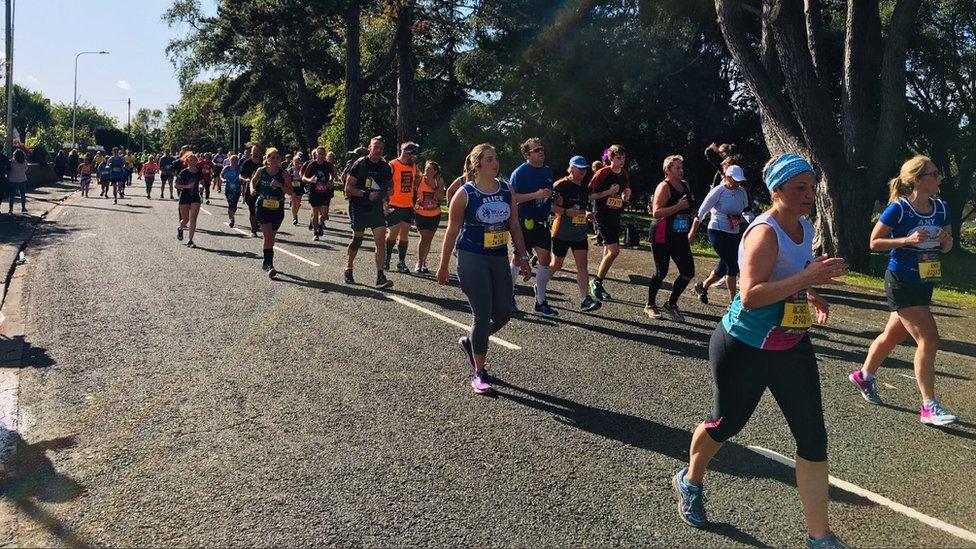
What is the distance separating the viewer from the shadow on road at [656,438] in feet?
13.5

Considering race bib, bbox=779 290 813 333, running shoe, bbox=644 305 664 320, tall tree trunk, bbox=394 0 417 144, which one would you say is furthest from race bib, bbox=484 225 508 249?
tall tree trunk, bbox=394 0 417 144

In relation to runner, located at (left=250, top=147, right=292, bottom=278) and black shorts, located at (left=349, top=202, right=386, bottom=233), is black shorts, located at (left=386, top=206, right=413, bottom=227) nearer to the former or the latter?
black shorts, located at (left=349, top=202, right=386, bottom=233)

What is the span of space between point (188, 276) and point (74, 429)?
647 cm

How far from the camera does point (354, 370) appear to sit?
6.37 metres

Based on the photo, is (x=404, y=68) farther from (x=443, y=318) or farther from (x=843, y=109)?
(x=443, y=318)

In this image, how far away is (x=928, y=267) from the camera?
5.35 metres

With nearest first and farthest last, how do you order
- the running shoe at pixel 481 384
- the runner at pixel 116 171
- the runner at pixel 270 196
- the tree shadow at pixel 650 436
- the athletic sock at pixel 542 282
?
the tree shadow at pixel 650 436
the running shoe at pixel 481 384
the athletic sock at pixel 542 282
the runner at pixel 270 196
the runner at pixel 116 171

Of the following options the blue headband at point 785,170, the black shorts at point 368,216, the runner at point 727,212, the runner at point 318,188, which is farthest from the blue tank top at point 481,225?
the runner at point 318,188

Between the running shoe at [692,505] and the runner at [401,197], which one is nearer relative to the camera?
the running shoe at [692,505]

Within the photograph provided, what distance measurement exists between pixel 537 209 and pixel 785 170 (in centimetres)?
554

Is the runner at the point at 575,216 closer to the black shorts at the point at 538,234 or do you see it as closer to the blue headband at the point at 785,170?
the black shorts at the point at 538,234

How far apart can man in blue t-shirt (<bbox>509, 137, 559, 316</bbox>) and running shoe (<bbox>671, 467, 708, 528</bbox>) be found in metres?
4.66

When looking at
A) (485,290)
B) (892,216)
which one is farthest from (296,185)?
(892,216)

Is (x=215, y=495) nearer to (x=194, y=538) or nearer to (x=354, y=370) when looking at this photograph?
(x=194, y=538)
